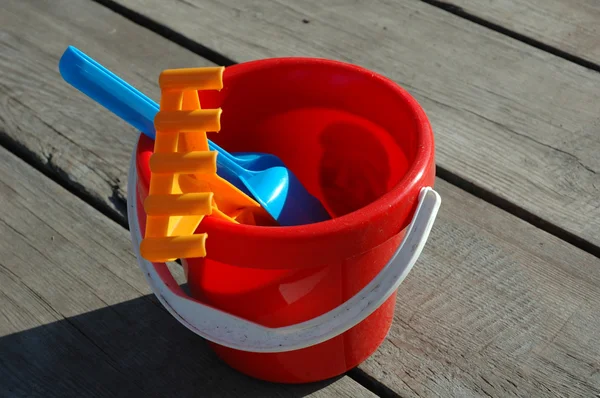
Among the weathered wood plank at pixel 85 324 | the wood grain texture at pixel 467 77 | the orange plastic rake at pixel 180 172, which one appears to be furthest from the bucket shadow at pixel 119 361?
the wood grain texture at pixel 467 77

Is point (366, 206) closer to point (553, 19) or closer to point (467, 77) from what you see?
point (467, 77)

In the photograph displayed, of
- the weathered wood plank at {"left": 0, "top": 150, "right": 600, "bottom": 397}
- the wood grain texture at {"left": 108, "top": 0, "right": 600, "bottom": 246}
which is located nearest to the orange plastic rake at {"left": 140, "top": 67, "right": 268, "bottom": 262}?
the weathered wood plank at {"left": 0, "top": 150, "right": 600, "bottom": 397}

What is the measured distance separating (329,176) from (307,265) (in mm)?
320

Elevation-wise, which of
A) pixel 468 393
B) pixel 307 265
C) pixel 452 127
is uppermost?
pixel 307 265

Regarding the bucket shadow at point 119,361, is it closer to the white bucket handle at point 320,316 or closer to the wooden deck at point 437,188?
the wooden deck at point 437,188

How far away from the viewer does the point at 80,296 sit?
3.19ft

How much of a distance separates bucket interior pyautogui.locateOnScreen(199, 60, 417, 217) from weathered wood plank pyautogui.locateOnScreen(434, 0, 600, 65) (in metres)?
0.55

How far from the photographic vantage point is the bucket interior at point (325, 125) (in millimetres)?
875

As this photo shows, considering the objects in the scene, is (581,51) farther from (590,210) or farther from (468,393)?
(468,393)

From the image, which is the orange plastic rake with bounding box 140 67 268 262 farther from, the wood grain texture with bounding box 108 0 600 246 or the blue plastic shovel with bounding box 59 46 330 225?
the wood grain texture with bounding box 108 0 600 246

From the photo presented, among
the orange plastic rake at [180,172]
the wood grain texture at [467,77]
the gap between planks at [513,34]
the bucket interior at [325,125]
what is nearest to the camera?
the orange plastic rake at [180,172]

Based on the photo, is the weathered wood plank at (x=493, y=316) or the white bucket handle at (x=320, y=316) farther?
the weathered wood plank at (x=493, y=316)

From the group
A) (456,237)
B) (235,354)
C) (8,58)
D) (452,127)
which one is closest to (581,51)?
(452,127)

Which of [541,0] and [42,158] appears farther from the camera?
[541,0]
